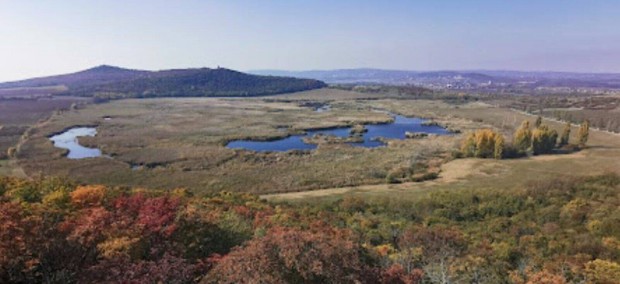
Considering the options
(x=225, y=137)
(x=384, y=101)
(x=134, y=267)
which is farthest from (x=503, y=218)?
(x=384, y=101)

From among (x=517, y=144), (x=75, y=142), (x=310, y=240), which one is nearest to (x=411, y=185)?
(x=517, y=144)

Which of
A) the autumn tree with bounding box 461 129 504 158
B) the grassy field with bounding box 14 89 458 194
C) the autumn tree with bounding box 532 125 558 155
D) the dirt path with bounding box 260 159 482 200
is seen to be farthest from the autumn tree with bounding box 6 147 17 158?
the autumn tree with bounding box 532 125 558 155

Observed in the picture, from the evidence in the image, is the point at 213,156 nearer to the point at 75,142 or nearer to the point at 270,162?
the point at 270,162

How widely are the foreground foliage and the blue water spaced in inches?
1433

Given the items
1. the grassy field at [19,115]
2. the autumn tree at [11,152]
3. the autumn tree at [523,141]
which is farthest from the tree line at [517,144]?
the grassy field at [19,115]

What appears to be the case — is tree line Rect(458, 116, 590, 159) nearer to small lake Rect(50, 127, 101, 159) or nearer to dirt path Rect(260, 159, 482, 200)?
dirt path Rect(260, 159, 482, 200)

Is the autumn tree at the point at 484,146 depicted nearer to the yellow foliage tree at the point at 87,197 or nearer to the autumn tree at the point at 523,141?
the autumn tree at the point at 523,141

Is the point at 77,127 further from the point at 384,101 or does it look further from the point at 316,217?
the point at 384,101

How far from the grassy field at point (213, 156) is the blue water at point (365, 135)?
3.17 meters

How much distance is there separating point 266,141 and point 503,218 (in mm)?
52358

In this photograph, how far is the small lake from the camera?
7112 centimetres

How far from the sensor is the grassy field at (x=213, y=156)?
2179 inches

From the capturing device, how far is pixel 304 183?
2108 inches

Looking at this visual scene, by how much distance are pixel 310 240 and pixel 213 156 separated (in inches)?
2207
